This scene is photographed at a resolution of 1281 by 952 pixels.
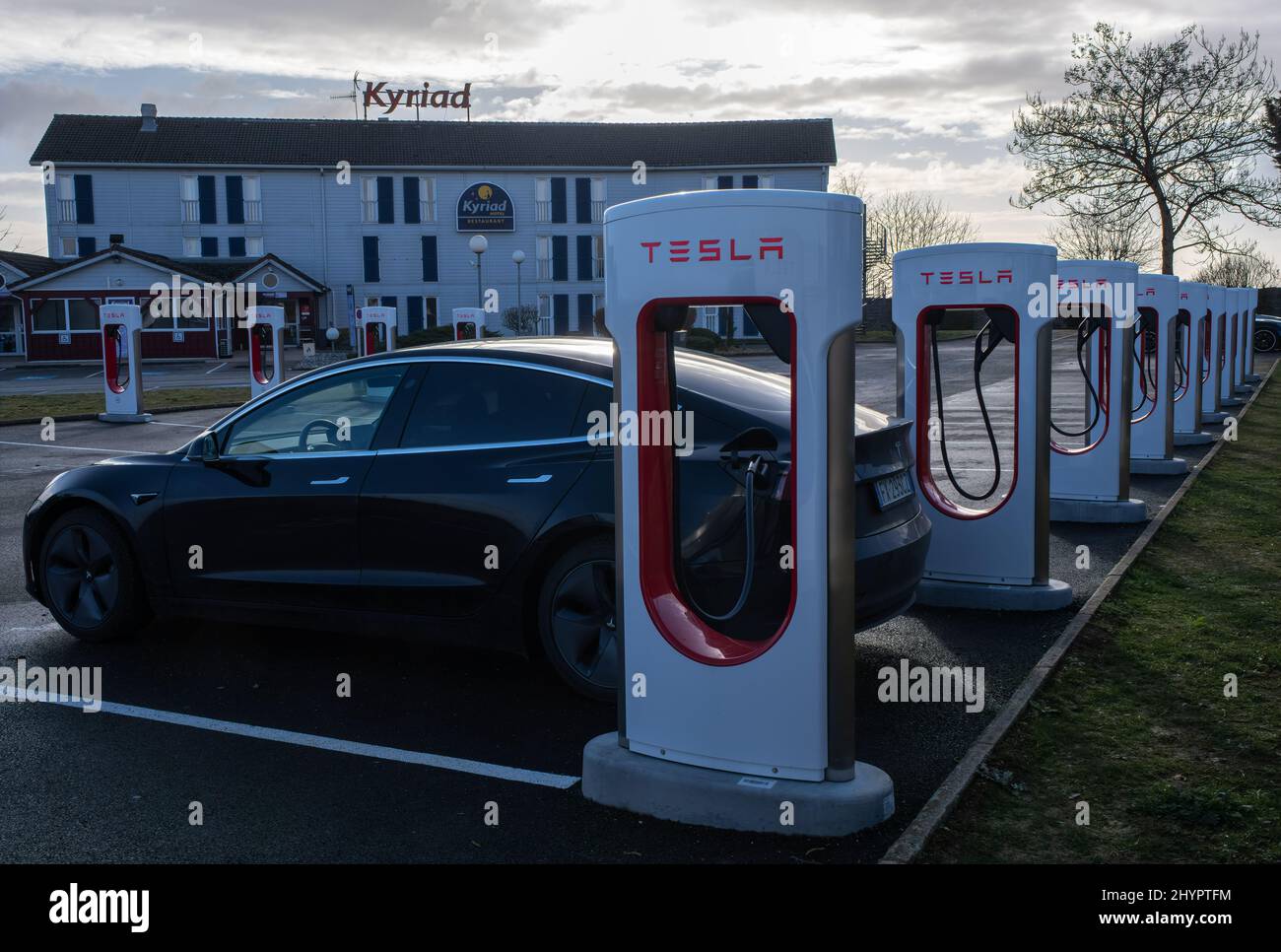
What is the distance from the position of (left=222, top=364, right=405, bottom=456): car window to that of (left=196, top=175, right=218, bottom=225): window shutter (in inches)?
2188

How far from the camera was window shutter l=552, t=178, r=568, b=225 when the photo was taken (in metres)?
60.7

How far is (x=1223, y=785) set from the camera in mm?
4410

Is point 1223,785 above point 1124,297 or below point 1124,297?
below

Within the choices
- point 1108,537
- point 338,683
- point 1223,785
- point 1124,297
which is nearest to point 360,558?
point 338,683

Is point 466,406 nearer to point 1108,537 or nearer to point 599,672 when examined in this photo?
point 599,672

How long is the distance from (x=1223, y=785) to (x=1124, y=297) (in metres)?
6.13

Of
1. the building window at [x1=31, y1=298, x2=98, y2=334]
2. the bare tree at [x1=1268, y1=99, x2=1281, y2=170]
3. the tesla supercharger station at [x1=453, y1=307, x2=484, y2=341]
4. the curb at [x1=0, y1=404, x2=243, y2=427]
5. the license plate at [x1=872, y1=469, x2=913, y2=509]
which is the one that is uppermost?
the bare tree at [x1=1268, y1=99, x2=1281, y2=170]

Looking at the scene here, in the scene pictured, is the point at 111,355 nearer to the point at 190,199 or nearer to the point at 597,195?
the point at 190,199

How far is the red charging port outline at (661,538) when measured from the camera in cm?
424

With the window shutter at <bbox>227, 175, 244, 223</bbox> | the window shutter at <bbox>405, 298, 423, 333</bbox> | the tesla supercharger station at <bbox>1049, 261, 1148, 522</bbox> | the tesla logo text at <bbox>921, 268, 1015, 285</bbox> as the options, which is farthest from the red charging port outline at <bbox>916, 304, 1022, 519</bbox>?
the window shutter at <bbox>227, 175, 244, 223</bbox>

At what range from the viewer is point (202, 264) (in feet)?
185

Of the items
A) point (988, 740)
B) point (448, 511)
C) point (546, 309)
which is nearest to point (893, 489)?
point (988, 740)

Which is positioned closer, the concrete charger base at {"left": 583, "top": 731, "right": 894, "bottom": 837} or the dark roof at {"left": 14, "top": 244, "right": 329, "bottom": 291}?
the concrete charger base at {"left": 583, "top": 731, "right": 894, "bottom": 837}

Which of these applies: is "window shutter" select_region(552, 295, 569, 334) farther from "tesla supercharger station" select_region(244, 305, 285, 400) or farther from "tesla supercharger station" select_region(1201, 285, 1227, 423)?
"tesla supercharger station" select_region(1201, 285, 1227, 423)
